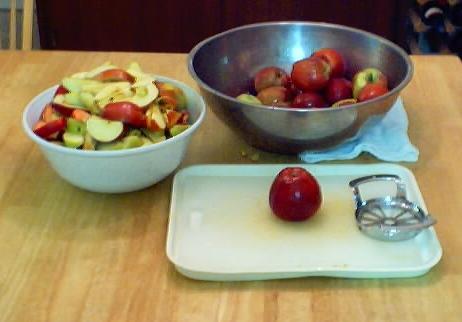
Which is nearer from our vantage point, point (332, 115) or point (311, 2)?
point (332, 115)

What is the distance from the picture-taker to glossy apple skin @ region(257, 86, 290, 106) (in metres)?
1.06

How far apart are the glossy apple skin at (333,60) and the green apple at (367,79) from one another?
3 cm

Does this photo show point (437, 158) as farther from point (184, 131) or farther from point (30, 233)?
point (30, 233)

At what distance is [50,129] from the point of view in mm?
908

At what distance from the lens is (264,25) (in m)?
1.18

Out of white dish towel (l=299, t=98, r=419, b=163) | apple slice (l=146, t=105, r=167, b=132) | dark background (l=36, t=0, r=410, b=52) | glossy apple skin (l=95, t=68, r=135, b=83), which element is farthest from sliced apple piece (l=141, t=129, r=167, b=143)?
dark background (l=36, t=0, r=410, b=52)

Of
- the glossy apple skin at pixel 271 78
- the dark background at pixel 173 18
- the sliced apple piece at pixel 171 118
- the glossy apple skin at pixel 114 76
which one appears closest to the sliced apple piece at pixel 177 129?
the sliced apple piece at pixel 171 118

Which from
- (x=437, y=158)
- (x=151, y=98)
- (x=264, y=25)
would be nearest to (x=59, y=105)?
(x=151, y=98)

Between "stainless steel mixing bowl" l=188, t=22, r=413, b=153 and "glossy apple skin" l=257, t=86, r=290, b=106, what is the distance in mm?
53

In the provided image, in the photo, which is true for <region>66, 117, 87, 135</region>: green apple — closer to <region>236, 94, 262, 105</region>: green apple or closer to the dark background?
<region>236, 94, 262, 105</region>: green apple

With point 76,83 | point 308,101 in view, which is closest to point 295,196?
point 308,101

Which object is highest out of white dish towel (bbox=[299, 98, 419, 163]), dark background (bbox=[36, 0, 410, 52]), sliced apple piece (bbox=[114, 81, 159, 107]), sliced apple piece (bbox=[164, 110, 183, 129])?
sliced apple piece (bbox=[114, 81, 159, 107])

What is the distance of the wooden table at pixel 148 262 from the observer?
0.75m

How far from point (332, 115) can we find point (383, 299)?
0.27 meters
